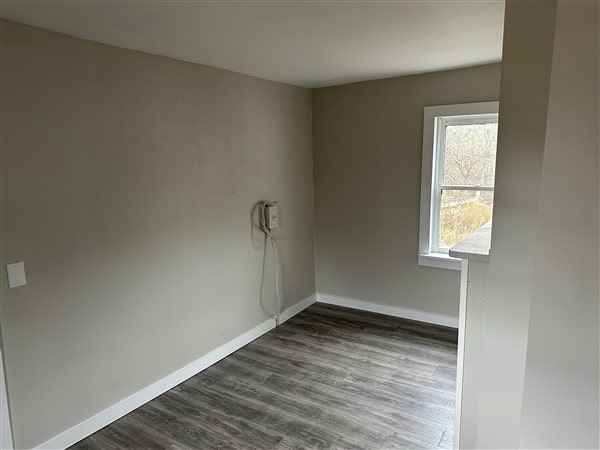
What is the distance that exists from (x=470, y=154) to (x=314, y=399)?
245cm

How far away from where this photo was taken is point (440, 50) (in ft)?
9.07

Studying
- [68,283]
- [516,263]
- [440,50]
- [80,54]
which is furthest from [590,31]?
[68,283]

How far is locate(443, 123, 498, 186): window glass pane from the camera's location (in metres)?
3.49

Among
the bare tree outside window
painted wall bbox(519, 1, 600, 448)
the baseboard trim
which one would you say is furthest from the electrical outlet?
painted wall bbox(519, 1, 600, 448)

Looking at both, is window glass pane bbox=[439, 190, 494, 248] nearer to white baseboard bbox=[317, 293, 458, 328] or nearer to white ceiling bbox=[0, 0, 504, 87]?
white baseboard bbox=[317, 293, 458, 328]

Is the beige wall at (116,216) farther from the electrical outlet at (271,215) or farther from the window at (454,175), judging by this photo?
the window at (454,175)

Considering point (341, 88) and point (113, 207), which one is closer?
point (113, 207)

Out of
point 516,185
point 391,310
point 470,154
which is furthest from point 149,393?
point 470,154

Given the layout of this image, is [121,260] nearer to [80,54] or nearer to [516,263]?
[80,54]

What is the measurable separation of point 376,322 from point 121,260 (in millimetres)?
2534

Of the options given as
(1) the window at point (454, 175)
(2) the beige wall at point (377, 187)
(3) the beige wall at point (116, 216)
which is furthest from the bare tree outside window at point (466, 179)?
(3) the beige wall at point (116, 216)

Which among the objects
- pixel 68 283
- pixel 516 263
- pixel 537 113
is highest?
pixel 537 113

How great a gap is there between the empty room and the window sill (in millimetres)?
41

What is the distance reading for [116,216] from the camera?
2518 mm
